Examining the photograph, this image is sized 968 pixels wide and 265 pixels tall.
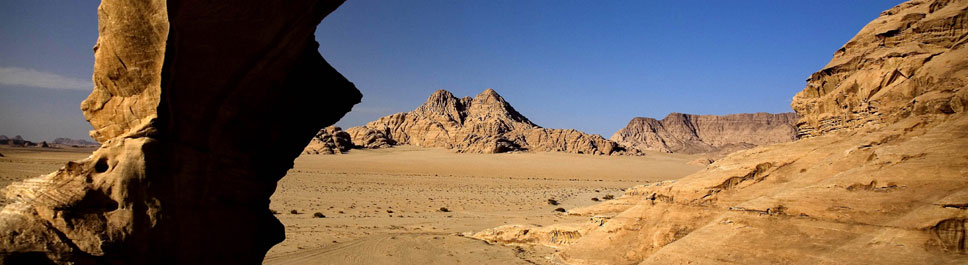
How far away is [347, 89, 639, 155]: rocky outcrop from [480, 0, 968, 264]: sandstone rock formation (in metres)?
69.4

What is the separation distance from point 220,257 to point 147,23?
2798 mm

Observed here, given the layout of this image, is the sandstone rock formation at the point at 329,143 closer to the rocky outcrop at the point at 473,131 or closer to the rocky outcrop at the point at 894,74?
the rocky outcrop at the point at 473,131

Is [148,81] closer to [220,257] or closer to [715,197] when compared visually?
[220,257]

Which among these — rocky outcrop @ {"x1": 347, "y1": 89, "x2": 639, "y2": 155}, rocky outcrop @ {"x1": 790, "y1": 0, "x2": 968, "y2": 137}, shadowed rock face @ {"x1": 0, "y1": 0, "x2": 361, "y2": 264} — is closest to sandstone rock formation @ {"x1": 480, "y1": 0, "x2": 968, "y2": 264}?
rocky outcrop @ {"x1": 790, "y1": 0, "x2": 968, "y2": 137}

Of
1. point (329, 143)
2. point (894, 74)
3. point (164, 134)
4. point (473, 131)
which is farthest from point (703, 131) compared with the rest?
point (164, 134)

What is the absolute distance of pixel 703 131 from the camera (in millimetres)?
189500

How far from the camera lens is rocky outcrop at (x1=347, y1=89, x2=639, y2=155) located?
288 ft

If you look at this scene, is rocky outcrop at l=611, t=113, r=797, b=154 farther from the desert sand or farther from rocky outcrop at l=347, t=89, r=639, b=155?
the desert sand

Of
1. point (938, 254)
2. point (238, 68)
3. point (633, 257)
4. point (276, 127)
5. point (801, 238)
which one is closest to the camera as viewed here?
point (938, 254)

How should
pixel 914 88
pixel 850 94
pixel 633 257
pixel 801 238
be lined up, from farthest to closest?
1. pixel 850 94
2. pixel 633 257
3. pixel 914 88
4. pixel 801 238

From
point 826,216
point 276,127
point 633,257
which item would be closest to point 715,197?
point 633,257

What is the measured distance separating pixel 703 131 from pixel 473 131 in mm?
131080

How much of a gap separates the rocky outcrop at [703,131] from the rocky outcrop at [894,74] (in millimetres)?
156149

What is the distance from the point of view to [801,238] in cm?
543
